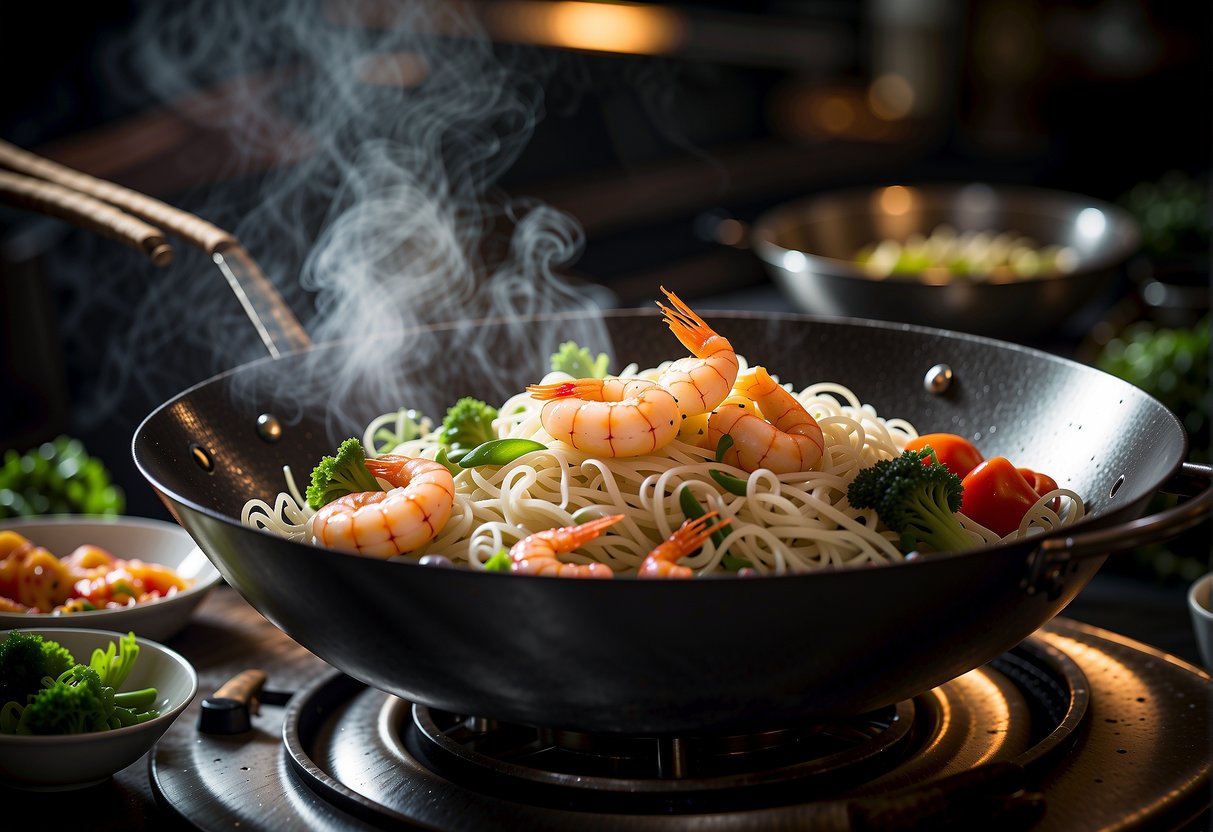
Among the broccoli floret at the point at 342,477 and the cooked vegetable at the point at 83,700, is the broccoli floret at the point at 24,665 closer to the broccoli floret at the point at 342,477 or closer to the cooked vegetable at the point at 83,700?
the cooked vegetable at the point at 83,700

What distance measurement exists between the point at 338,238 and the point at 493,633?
4.70 ft

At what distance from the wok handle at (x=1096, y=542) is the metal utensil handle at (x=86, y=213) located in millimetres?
1403

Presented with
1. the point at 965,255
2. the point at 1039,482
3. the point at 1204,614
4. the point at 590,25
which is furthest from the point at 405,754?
the point at 590,25

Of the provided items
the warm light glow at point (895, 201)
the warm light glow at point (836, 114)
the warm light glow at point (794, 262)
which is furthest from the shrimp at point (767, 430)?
the warm light glow at point (836, 114)

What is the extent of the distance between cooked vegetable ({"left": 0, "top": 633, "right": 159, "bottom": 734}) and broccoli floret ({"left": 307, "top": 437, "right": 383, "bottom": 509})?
33 cm

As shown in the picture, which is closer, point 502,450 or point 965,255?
point 502,450

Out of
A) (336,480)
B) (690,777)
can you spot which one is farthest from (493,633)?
(336,480)

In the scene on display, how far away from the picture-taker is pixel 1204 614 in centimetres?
193

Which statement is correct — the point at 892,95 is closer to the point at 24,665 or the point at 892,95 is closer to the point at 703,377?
the point at 703,377

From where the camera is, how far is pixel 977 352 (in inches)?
81.7

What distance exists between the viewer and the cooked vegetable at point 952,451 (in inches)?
74.9

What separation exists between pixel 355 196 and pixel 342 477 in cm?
114

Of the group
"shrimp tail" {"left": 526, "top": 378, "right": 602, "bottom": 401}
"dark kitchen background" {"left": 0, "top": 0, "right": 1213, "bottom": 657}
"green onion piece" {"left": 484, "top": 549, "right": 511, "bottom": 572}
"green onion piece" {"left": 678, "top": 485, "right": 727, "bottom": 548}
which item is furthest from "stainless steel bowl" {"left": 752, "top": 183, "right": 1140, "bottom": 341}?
"green onion piece" {"left": 484, "top": 549, "right": 511, "bottom": 572}

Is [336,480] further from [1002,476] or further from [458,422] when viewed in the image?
[1002,476]
